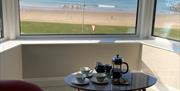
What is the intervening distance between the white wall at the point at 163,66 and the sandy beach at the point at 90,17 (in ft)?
1.54

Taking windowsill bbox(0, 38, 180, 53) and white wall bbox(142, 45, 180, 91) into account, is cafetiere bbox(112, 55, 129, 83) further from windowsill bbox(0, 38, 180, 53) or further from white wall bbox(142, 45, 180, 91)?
windowsill bbox(0, 38, 180, 53)

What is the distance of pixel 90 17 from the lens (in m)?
3.69

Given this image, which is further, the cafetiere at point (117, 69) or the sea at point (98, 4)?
the sea at point (98, 4)

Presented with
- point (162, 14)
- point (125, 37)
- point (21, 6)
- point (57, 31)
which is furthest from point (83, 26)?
point (162, 14)

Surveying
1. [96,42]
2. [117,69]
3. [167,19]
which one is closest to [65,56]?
[96,42]

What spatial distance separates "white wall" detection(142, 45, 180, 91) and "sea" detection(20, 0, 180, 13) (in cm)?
66

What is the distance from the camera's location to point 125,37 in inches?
148

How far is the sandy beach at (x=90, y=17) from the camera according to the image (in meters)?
3.46

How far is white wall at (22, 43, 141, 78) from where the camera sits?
327cm

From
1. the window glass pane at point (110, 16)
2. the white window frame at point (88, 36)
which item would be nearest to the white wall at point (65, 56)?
the white window frame at point (88, 36)

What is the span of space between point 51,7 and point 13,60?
1.00 meters

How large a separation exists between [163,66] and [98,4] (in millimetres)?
1300

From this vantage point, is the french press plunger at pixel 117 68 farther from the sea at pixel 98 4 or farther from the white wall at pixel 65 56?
the sea at pixel 98 4

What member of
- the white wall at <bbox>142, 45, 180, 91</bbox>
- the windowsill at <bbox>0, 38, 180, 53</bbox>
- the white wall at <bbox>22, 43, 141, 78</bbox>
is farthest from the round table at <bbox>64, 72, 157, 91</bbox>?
the white wall at <bbox>22, 43, 141, 78</bbox>
